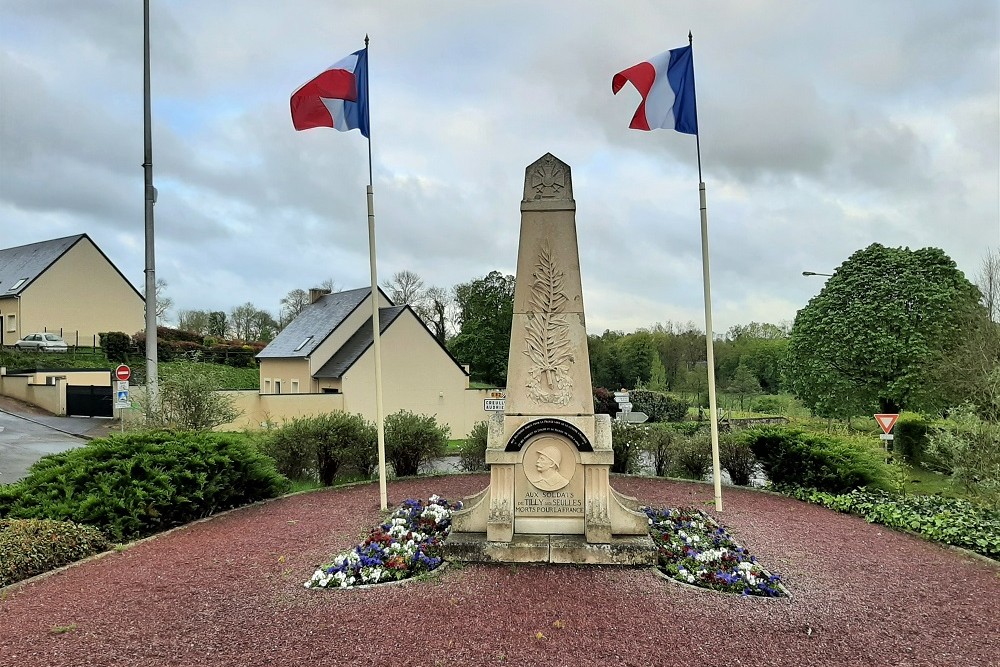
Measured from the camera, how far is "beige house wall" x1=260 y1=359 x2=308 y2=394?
88.1 feet

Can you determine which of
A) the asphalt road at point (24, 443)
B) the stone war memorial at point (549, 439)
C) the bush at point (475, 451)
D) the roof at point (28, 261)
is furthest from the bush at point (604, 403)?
the roof at point (28, 261)

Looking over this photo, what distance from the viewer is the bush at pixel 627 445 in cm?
1440

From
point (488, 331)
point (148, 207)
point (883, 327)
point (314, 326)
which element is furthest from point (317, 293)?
point (883, 327)

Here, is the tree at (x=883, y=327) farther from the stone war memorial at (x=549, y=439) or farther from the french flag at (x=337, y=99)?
the french flag at (x=337, y=99)

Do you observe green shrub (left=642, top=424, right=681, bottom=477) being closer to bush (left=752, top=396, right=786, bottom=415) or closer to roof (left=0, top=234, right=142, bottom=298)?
bush (left=752, top=396, right=786, bottom=415)

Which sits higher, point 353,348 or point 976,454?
point 353,348

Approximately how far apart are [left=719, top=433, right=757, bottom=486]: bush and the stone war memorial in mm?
6448

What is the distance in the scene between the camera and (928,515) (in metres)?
9.48

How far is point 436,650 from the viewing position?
16.3 feet

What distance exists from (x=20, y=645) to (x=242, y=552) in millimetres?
2768

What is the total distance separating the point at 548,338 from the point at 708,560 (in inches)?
125

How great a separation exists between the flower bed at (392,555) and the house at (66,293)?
126ft

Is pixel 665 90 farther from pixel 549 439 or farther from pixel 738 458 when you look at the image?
pixel 738 458

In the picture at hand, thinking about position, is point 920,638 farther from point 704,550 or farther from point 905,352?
point 905,352
